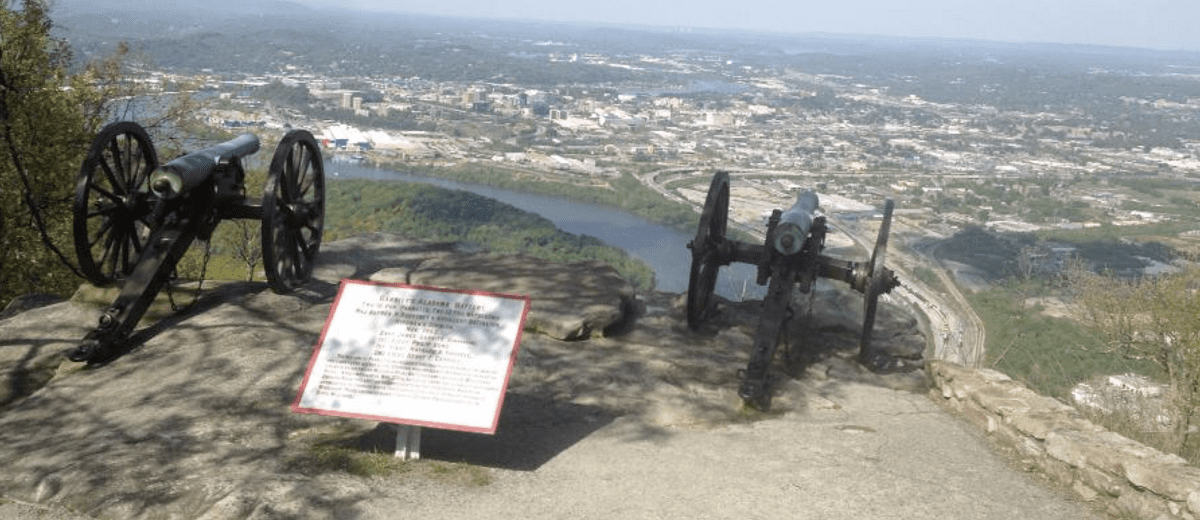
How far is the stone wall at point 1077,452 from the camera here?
577cm

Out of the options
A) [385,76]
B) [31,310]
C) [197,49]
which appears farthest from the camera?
[385,76]

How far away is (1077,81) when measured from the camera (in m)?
192

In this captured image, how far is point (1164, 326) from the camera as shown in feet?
54.1

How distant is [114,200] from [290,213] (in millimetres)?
1561

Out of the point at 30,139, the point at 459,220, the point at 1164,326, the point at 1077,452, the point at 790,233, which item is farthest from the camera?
the point at 459,220

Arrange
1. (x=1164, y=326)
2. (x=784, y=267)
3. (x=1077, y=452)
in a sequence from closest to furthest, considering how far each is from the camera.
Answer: (x=1077, y=452)
(x=784, y=267)
(x=1164, y=326)

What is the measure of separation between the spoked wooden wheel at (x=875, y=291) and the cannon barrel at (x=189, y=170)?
6226mm

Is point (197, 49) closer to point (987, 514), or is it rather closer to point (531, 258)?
point (531, 258)

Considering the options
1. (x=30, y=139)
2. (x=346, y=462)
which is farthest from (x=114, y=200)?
(x=346, y=462)

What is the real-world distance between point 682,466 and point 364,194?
3210 cm

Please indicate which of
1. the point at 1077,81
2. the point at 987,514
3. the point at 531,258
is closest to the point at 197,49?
the point at 531,258

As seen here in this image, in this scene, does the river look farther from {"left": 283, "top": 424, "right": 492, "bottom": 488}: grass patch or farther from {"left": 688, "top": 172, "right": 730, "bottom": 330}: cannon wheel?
{"left": 283, "top": 424, "right": 492, "bottom": 488}: grass patch

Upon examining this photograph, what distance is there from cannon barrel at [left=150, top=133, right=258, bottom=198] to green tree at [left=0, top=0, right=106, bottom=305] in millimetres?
3083

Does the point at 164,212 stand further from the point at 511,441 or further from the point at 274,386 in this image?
the point at 511,441
